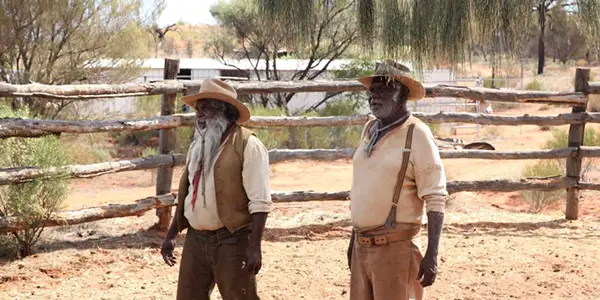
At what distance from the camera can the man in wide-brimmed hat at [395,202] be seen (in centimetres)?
395

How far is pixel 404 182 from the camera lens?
13.1ft

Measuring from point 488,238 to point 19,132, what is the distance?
453 centimetres

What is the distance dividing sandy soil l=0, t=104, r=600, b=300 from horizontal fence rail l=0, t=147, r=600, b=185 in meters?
0.68

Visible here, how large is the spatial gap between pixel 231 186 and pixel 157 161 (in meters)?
3.65

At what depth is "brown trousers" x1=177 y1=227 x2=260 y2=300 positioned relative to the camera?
425 cm

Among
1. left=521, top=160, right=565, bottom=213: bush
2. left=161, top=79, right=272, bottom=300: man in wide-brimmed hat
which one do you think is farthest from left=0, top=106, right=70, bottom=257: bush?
left=521, top=160, right=565, bottom=213: bush

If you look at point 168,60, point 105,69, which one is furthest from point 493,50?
point 105,69

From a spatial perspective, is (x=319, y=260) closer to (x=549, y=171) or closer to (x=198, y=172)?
(x=198, y=172)

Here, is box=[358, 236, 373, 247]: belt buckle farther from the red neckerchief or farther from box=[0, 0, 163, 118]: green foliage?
box=[0, 0, 163, 118]: green foliage

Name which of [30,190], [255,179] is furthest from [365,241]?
[30,190]

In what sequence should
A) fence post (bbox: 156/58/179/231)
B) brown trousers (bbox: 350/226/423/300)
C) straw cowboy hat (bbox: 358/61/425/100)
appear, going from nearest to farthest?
1. brown trousers (bbox: 350/226/423/300)
2. straw cowboy hat (bbox: 358/61/425/100)
3. fence post (bbox: 156/58/179/231)

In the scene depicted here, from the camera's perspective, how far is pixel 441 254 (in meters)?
7.37

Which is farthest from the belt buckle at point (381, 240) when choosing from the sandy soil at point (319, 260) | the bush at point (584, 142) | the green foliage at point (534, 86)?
the green foliage at point (534, 86)

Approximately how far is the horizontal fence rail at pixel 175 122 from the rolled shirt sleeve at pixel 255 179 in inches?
113
